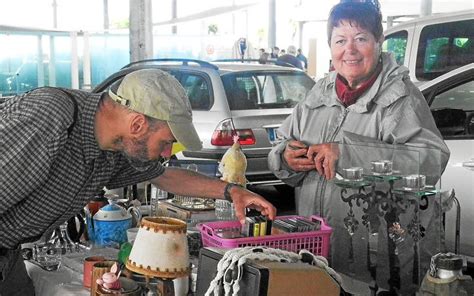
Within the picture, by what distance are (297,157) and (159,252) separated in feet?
2.80

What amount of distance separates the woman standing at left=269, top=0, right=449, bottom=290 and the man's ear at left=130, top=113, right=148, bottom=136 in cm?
73

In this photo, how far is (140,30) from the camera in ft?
36.7

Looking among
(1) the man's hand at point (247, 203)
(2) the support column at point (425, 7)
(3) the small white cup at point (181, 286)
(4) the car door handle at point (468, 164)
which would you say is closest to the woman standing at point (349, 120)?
(1) the man's hand at point (247, 203)

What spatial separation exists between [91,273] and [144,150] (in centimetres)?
48

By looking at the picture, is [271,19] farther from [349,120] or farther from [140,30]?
[349,120]

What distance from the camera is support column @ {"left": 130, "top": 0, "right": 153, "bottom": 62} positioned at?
11.1 meters

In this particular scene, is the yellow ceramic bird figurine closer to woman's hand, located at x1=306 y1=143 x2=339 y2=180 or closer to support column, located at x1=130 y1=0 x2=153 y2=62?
woman's hand, located at x1=306 y1=143 x2=339 y2=180

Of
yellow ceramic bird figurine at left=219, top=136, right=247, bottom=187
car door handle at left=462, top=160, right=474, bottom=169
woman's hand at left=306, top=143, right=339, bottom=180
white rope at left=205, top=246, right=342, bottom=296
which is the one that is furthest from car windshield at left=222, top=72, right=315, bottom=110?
white rope at left=205, top=246, right=342, bottom=296

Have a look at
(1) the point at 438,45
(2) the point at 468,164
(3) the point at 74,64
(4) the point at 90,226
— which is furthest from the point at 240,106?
(3) the point at 74,64

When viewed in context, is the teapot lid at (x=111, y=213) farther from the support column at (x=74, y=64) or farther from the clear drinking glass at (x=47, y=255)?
the support column at (x=74, y=64)

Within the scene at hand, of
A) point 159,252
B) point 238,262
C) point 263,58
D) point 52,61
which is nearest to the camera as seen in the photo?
point 238,262

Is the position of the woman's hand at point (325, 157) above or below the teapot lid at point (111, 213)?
above

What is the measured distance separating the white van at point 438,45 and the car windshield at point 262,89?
1.08 m

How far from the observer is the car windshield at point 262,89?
716 cm
